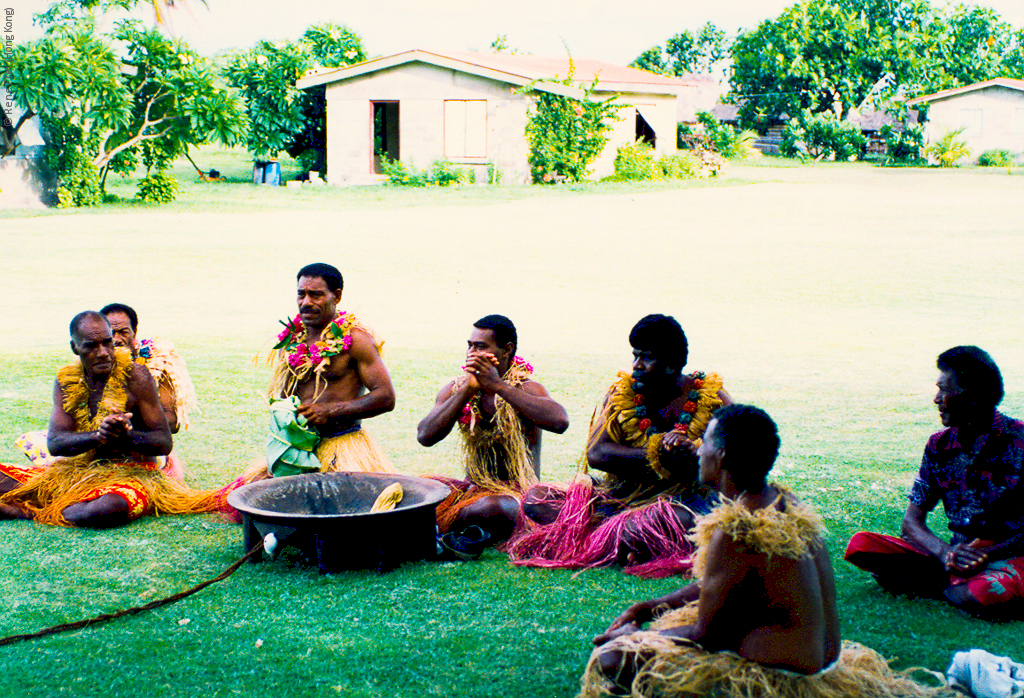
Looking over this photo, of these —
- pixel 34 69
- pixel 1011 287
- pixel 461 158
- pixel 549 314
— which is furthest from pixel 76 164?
pixel 1011 287

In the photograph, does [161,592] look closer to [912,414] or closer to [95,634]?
[95,634]

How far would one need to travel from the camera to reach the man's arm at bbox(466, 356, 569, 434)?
4914 mm

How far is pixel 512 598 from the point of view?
428cm

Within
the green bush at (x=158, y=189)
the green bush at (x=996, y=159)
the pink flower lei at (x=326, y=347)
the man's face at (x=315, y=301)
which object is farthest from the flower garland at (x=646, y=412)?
the green bush at (x=996, y=159)

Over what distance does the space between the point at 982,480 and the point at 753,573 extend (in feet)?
5.51

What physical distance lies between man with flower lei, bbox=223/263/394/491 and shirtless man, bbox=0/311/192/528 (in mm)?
483

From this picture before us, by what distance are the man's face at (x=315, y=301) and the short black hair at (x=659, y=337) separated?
1.69 meters

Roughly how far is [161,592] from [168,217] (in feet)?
58.8

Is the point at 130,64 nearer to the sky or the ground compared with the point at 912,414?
nearer to the sky

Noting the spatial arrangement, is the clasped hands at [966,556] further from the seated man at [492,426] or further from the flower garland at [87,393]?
the flower garland at [87,393]

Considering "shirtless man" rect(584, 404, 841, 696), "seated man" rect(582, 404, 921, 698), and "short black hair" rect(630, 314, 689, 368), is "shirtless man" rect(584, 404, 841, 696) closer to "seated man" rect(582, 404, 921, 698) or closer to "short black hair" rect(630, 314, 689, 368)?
"seated man" rect(582, 404, 921, 698)

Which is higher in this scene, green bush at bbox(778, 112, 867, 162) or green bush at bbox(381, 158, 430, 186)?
green bush at bbox(778, 112, 867, 162)

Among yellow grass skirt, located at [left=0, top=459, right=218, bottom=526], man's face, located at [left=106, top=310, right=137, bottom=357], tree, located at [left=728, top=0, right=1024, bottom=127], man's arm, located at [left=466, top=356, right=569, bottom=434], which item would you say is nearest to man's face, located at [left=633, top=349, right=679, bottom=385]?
man's arm, located at [left=466, top=356, right=569, bottom=434]

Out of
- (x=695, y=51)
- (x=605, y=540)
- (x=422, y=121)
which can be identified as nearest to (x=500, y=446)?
(x=605, y=540)
